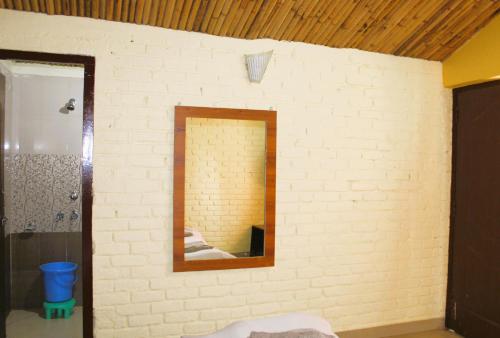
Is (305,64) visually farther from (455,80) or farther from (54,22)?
(54,22)

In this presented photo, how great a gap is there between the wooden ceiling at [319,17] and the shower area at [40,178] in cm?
148

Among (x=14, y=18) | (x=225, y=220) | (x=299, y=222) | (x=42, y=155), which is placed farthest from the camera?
(x=42, y=155)

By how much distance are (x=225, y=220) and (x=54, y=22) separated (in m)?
1.56

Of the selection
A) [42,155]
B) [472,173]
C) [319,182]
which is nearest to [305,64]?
[319,182]

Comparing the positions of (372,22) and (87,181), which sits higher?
(372,22)

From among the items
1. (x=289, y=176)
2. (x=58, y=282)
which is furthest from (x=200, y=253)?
(x=58, y=282)

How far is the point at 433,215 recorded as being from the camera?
10.1 ft

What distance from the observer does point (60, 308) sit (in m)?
3.33

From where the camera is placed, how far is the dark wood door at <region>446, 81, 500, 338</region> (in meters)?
2.75

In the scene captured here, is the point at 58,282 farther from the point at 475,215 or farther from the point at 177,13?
the point at 475,215

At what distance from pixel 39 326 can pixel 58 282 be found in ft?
1.17

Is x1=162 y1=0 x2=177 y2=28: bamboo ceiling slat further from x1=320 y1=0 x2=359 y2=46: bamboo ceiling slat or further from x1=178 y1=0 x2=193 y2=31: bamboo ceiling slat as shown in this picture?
x1=320 y1=0 x2=359 y2=46: bamboo ceiling slat

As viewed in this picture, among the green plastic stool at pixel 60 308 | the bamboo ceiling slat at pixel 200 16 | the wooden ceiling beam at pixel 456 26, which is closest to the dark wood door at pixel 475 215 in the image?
the wooden ceiling beam at pixel 456 26

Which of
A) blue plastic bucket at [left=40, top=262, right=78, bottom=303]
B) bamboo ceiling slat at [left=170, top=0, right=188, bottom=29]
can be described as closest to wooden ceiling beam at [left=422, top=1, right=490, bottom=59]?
bamboo ceiling slat at [left=170, top=0, right=188, bottom=29]
